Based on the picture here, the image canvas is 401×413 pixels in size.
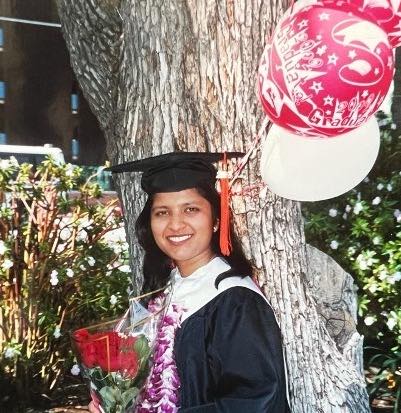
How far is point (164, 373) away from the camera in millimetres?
2107

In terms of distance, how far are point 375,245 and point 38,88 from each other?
3.69 meters

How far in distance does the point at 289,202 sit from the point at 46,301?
259cm

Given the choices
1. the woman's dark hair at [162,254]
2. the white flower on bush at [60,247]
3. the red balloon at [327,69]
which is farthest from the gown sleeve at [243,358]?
the white flower on bush at [60,247]

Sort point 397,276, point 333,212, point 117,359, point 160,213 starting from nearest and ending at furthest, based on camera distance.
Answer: point 117,359
point 160,213
point 397,276
point 333,212

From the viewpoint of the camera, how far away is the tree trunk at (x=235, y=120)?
235cm

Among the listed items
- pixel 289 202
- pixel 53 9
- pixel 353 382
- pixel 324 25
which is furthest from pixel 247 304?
pixel 53 9

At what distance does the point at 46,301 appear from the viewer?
455 centimetres

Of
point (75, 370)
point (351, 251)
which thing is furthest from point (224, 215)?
point (75, 370)

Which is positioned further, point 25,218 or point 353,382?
point 25,218

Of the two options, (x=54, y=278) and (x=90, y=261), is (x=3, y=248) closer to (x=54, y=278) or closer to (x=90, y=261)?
(x=54, y=278)

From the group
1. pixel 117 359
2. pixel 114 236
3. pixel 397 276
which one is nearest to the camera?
pixel 117 359

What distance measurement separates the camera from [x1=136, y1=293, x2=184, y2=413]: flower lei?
2102 millimetres

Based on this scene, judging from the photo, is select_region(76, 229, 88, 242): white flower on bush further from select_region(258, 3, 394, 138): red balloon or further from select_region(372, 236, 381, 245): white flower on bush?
select_region(258, 3, 394, 138): red balloon

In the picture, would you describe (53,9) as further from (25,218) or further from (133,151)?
(133,151)
